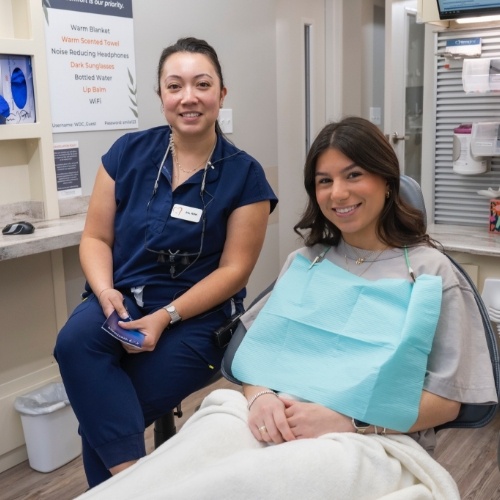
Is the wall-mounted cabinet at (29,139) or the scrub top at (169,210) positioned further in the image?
the wall-mounted cabinet at (29,139)

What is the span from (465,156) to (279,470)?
188 cm

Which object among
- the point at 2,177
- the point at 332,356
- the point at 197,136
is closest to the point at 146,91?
the point at 2,177

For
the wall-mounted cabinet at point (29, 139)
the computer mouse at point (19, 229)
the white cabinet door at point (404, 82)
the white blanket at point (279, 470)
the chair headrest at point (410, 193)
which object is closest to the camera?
the white blanket at point (279, 470)

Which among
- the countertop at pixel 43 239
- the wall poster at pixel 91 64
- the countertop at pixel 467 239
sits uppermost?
the wall poster at pixel 91 64

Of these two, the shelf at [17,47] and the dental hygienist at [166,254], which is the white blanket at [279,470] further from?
the shelf at [17,47]

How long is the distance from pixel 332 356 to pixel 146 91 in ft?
5.96

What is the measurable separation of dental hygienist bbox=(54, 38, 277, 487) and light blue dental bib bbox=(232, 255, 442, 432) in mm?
258

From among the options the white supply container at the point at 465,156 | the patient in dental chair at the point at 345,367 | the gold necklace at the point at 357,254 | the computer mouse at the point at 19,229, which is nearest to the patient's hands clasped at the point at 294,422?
the patient in dental chair at the point at 345,367

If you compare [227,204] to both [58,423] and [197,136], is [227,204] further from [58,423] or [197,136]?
[58,423]

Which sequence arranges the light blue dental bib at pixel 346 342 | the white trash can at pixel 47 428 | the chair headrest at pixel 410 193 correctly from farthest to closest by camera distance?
the white trash can at pixel 47 428 → the chair headrest at pixel 410 193 → the light blue dental bib at pixel 346 342

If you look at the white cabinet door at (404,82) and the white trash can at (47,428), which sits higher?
the white cabinet door at (404,82)

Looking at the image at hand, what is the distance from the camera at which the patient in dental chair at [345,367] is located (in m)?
1.10

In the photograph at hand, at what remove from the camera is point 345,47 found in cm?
407

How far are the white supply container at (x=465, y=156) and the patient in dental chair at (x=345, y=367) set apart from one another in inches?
49.7
